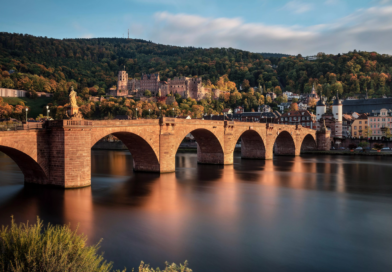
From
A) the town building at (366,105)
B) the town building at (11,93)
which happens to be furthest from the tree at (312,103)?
the town building at (11,93)

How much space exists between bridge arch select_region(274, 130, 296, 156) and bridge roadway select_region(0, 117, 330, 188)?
6.39 m

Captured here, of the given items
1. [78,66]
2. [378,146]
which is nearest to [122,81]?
[78,66]

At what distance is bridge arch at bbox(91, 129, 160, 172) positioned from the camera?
2820 cm

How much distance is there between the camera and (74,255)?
25.5 feet

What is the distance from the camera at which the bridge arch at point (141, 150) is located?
1110 inches

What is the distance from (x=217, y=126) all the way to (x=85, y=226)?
24.2 m

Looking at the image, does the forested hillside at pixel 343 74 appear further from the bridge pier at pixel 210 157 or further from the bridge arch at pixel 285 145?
the bridge pier at pixel 210 157

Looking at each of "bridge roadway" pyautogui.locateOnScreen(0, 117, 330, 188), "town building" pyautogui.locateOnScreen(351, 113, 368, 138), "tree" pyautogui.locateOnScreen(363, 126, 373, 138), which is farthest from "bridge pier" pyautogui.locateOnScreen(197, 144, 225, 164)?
"town building" pyautogui.locateOnScreen(351, 113, 368, 138)

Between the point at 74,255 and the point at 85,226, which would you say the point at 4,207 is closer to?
the point at 85,226

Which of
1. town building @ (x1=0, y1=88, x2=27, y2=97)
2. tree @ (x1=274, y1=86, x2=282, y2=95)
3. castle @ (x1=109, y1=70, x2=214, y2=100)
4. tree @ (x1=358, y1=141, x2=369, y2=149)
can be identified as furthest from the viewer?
tree @ (x1=274, y1=86, x2=282, y2=95)

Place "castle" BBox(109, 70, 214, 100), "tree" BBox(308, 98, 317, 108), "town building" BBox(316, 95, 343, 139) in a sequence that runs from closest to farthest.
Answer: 1. "town building" BBox(316, 95, 343, 139)
2. "tree" BBox(308, 98, 317, 108)
3. "castle" BBox(109, 70, 214, 100)

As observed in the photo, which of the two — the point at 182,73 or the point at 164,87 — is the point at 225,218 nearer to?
the point at 164,87

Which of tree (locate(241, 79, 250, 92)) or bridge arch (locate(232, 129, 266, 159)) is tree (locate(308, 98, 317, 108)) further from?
bridge arch (locate(232, 129, 266, 159))

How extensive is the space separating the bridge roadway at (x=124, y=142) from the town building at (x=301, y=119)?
116 feet
